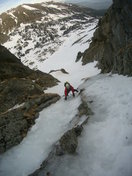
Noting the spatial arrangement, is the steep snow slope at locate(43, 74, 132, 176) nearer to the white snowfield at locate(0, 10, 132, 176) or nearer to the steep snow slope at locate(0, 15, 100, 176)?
the white snowfield at locate(0, 10, 132, 176)

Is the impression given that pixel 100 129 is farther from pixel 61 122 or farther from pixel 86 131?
pixel 61 122

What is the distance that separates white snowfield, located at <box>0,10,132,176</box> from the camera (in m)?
8.99

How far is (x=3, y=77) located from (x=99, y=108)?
15977 millimetres

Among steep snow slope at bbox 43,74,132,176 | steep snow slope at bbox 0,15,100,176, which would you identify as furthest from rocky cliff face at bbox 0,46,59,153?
steep snow slope at bbox 43,74,132,176

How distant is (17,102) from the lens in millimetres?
19219

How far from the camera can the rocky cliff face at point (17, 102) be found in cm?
1349

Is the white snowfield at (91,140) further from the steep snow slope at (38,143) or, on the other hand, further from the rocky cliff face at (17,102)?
the rocky cliff face at (17,102)

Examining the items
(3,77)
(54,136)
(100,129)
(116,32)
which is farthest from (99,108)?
(116,32)

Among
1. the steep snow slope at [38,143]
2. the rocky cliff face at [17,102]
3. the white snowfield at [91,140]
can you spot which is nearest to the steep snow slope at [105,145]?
the white snowfield at [91,140]

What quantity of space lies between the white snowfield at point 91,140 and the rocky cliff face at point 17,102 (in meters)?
0.66

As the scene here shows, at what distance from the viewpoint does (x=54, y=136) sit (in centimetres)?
1270

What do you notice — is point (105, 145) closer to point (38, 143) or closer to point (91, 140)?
point (91, 140)

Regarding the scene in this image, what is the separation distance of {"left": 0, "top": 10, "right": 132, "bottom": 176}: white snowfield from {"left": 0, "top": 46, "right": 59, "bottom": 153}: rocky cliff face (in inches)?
26.1

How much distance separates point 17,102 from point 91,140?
10.6 meters
